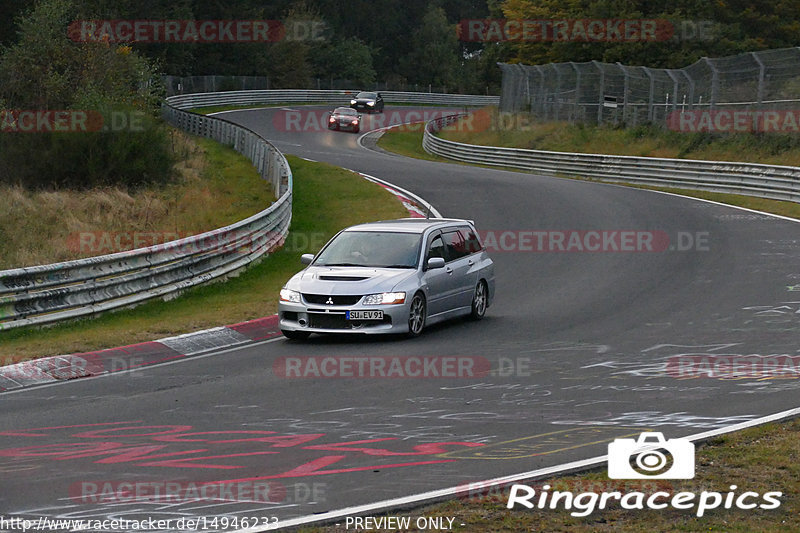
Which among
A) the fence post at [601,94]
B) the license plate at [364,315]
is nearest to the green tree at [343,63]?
the fence post at [601,94]

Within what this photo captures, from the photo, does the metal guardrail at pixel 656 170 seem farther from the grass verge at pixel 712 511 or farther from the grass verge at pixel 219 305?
the grass verge at pixel 712 511

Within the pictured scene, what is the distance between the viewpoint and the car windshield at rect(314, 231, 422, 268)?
14.5 metres

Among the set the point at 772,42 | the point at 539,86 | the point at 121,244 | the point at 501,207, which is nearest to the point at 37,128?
the point at 121,244

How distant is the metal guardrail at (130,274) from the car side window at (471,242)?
479 cm

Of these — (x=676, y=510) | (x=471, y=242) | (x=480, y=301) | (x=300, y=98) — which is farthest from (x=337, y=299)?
(x=300, y=98)

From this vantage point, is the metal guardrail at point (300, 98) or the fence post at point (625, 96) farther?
the metal guardrail at point (300, 98)

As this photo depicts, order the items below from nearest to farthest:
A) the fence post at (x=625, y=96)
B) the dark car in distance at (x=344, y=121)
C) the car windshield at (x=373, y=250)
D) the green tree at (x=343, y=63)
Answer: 1. the car windshield at (x=373, y=250)
2. the fence post at (x=625, y=96)
3. the dark car in distance at (x=344, y=121)
4. the green tree at (x=343, y=63)

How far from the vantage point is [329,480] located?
7168 mm

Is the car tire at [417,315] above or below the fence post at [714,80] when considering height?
below

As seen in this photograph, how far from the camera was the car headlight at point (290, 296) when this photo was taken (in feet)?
45.2

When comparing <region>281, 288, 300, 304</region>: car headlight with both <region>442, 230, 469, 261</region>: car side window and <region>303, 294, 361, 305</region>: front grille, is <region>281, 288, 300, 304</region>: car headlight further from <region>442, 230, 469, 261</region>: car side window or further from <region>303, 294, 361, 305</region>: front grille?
<region>442, 230, 469, 261</region>: car side window

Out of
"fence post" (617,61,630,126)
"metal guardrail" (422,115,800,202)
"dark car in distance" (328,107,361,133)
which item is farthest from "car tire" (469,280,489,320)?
"dark car in distance" (328,107,361,133)

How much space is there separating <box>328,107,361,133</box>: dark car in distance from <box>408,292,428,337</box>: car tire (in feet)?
157

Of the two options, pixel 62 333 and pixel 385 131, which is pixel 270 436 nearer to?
pixel 62 333
